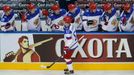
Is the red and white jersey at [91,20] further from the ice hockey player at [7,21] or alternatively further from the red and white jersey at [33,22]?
the ice hockey player at [7,21]

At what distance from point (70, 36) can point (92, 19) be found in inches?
40.7

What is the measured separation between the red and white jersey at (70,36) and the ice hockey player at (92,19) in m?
0.74

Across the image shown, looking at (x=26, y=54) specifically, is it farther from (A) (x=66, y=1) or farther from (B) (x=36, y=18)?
(A) (x=66, y=1)

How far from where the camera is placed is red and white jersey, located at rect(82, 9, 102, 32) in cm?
1306

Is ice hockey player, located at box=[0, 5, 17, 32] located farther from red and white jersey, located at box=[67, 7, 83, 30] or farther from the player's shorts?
the player's shorts

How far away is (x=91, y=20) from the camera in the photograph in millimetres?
13125

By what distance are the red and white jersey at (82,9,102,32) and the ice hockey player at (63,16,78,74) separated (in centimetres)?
74

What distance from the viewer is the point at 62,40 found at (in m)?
12.8

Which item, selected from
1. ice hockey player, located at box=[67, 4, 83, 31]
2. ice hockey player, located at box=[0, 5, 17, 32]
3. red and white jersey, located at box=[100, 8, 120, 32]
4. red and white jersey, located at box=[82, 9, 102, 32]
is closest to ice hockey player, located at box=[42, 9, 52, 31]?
ice hockey player, located at box=[67, 4, 83, 31]

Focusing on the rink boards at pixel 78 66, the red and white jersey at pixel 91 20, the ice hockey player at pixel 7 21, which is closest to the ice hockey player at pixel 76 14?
the red and white jersey at pixel 91 20

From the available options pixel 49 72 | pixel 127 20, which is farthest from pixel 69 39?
pixel 127 20

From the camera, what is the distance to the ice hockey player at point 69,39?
12311 millimetres

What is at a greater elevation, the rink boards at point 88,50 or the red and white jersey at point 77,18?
the red and white jersey at point 77,18

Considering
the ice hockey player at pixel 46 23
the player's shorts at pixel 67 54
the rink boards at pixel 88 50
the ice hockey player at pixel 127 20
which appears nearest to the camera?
the player's shorts at pixel 67 54
